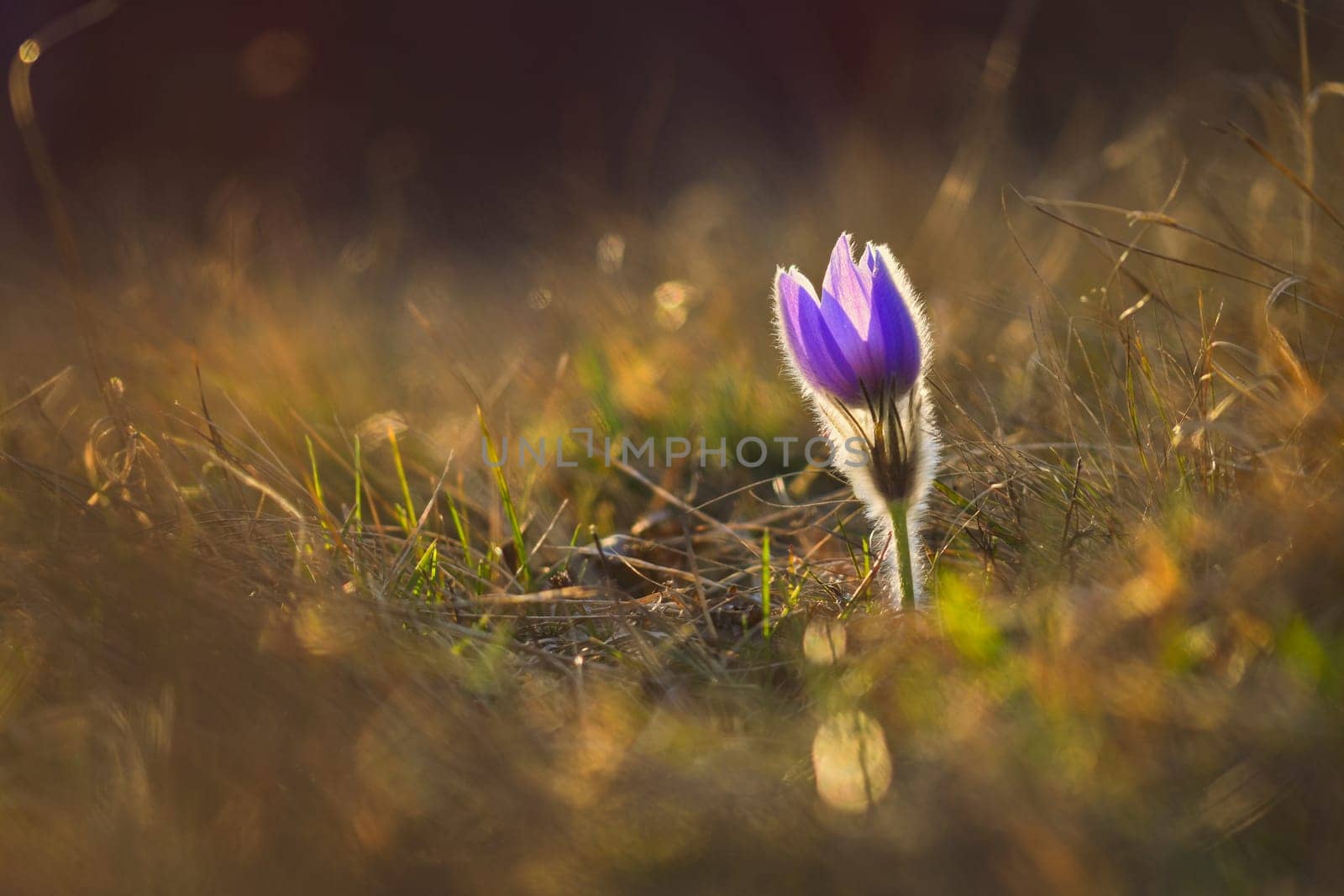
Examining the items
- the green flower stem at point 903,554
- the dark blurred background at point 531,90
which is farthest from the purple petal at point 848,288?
the dark blurred background at point 531,90

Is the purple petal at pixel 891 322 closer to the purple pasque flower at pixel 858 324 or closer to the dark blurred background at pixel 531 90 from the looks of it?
the purple pasque flower at pixel 858 324

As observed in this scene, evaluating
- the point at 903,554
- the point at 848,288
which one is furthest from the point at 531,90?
the point at 903,554

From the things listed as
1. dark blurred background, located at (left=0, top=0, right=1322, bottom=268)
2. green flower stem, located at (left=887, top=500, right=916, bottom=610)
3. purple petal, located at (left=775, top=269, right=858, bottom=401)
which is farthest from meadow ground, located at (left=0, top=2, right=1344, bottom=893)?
dark blurred background, located at (left=0, top=0, right=1322, bottom=268)

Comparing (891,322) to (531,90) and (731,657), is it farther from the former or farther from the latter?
(531,90)

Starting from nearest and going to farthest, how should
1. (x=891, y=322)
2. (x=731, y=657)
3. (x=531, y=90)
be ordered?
(x=891, y=322) < (x=731, y=657) < (x=531, y=90)

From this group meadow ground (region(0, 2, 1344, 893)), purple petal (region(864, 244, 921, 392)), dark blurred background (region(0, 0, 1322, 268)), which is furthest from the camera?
dark blurred background (region(0, 0, 1322, 268))

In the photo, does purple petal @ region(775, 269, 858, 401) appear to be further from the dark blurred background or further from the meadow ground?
the dark blurred background
